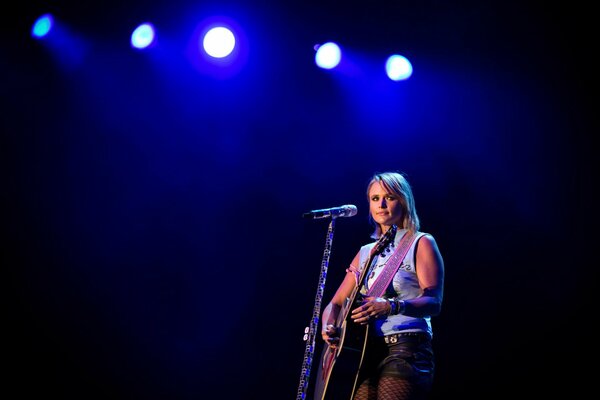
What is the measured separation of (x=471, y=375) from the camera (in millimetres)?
4285

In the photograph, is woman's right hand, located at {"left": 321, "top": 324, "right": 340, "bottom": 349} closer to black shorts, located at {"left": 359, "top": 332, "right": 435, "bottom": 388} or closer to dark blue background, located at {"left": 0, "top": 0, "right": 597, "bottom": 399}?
black shorts, located at {"left": 359, "top": 332, "right": 435, "bottom": 388}

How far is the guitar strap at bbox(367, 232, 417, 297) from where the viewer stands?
2891mm

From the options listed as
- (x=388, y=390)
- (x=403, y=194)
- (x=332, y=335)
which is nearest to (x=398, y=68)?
(x=403, y=194)

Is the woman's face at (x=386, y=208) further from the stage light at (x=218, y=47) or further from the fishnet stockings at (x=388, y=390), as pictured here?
the stage light at (x=218, y=47)

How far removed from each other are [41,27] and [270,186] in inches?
103

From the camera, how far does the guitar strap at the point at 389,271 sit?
289 cm

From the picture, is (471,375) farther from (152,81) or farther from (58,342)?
(152,81)

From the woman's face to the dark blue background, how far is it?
5.30 feet

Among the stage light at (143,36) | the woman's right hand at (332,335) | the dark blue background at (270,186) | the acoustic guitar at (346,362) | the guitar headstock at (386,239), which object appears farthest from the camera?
the stage light at (143,36)

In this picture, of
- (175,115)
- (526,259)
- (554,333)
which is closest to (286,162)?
(175,115)

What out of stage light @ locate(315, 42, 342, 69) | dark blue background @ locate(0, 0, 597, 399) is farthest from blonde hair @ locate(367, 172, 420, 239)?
stage light @ locate(315, 42, 342, 69)

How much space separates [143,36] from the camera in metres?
5.13

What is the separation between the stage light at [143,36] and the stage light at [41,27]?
29.8 inches

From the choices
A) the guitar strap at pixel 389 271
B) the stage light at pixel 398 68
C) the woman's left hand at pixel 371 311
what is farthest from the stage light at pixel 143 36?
the woman's left hand at pixel 371 311
